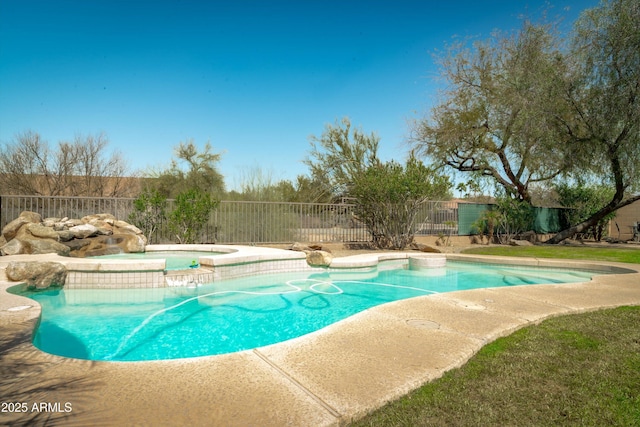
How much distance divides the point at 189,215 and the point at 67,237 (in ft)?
10.8

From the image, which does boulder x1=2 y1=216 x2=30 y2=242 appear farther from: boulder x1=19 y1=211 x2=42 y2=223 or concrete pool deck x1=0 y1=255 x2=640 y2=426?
concrete pool deck x1=0 y1=255 x2=640 y2=426

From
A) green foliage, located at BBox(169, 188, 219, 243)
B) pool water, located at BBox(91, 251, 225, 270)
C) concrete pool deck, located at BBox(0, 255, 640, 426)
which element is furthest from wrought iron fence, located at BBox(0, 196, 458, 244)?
concrete pool deck, located at BBox(0, 255, 640, 426)

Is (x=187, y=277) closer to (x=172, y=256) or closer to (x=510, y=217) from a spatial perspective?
(x=172, y=256)

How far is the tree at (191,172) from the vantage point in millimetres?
22531

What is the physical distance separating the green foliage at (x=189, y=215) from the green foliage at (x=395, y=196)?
5154mm

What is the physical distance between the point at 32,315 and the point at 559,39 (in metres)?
19.2

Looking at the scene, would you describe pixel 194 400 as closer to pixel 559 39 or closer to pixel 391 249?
pixel 391 249

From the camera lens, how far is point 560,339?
2.98m

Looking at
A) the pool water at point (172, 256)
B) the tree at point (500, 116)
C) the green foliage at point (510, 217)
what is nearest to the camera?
the pool water at point (172, 256)

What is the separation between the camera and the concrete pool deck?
1702 millimetres

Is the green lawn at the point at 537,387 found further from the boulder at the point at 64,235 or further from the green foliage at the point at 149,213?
the green foliage at the point at 149,213

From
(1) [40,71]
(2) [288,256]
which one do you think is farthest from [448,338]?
(1) [40,71]

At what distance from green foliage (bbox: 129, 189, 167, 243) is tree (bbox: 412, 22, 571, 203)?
12893 millimetres

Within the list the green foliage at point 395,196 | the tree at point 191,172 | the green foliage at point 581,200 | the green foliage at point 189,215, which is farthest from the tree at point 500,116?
the tree at point 191,172
